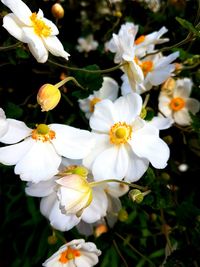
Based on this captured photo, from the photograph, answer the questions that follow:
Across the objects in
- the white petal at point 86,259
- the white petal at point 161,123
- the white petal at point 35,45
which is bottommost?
the white petal at point 86,259

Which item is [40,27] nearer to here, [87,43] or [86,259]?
[86,259]

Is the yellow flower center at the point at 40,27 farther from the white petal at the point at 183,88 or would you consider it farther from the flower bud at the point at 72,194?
the white petal at the point at 183,88

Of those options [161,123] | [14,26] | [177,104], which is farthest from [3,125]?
[177,104]

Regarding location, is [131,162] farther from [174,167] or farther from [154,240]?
[154,240]

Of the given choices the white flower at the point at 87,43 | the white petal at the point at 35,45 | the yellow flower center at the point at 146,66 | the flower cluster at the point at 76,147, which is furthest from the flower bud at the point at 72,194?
the white flower at the point at 87,43

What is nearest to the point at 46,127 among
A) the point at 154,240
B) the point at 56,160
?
the point at 56,160

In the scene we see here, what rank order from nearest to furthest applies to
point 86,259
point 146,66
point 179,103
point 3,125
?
point 3,125 → point 86,259 → point 146,66 → point 179,103
